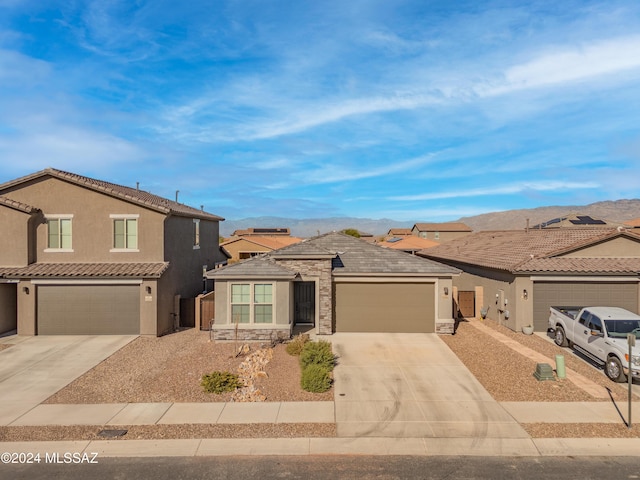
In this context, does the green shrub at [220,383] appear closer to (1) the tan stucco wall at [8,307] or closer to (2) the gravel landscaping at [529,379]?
(2) the gravel landscaping at [529,379]

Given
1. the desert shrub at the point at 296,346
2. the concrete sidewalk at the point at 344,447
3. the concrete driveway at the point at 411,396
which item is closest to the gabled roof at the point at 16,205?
the concrete sidewalk at the point at 344,447

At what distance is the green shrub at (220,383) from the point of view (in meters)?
11.7

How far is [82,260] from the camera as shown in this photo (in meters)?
19.3

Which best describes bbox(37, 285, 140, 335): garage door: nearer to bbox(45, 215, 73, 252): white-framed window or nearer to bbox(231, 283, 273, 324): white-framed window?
bbox(45, 215, 73, 252): white-framed window

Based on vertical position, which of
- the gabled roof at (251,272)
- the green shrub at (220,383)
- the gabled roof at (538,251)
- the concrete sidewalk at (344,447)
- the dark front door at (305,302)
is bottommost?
the concrete sidewalk at (344,447)

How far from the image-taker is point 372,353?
51.6ft

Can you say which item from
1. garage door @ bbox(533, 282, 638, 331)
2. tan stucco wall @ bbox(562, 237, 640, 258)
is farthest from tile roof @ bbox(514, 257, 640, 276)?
garage door @ bbox(533, 282, 638, 331)

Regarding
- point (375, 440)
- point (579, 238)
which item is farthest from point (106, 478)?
point (579, 238)

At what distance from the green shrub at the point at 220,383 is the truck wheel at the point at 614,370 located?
11.6m

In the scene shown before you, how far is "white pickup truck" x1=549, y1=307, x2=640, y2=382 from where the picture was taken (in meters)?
12.5

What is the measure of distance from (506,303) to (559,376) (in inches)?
294

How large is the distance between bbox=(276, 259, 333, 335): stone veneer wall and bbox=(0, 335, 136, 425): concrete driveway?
7.95m

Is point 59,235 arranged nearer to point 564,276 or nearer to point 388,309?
point 388,309

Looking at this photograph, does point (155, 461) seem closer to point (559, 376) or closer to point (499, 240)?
point (559, 376)
